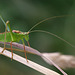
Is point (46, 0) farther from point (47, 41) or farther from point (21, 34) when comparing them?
point (21, 34)

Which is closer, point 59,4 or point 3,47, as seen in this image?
point 3,47

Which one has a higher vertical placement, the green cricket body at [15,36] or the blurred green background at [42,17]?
the blurred green background at [42,17]

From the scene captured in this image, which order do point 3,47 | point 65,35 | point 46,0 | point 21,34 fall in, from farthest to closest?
point 46,0 < point 65,35 < point 21,34 < point 3,47

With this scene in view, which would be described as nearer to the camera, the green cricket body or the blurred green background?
the green cricket body

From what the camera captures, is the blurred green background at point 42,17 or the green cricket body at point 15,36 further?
the blurred green background at point 42,17

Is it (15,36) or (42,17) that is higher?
(42,17)

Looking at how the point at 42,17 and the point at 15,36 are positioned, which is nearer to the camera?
the point at 15,36

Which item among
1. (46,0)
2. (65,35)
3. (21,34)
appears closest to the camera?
(21,34)

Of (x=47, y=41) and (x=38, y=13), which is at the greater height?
(x=38, y=13)

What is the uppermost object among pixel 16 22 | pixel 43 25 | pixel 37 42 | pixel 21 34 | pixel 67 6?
pixel 67 6

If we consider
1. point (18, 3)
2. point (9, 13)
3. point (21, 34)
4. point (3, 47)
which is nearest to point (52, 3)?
point (18, 3)

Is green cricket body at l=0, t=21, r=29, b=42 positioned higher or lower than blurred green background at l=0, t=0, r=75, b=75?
lower
